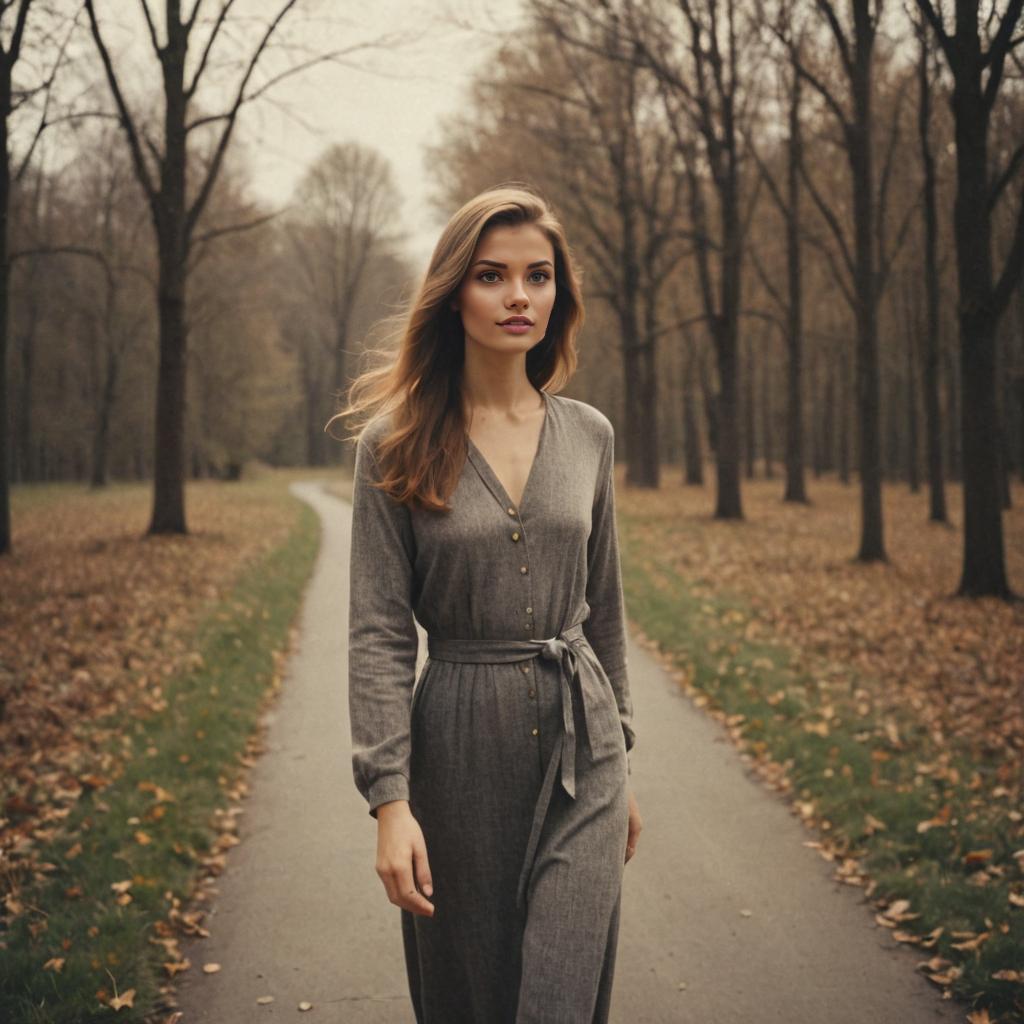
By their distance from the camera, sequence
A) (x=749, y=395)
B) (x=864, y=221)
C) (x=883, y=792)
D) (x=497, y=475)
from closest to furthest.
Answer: (x=497, y=475)
(x=883, y=792)
(x=864, y=221)
(x=749, y=395)

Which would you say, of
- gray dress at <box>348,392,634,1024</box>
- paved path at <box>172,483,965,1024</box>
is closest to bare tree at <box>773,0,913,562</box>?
paved path at <box>172,483,965,1024</box>

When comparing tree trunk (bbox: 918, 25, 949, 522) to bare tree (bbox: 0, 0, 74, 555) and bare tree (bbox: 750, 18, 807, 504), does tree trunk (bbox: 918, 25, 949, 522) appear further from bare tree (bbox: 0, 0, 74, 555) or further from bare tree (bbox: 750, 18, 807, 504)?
bare tree (bbox: 0, 0, 74, 555)

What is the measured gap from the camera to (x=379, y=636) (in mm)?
2139

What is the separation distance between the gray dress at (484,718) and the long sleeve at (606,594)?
24 cm

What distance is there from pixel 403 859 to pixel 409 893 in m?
0.07

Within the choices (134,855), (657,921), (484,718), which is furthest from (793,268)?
(484,718)

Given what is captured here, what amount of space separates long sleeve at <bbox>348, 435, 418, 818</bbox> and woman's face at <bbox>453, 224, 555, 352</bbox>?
383 mm

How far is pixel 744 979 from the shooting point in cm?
376

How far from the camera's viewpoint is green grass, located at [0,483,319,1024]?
358 cm

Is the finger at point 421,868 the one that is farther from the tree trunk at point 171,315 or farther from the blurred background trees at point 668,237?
the tree trunk at point 171,315

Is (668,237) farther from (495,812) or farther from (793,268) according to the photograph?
(495,812)

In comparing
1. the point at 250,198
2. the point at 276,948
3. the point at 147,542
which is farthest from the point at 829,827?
the point at 250,198

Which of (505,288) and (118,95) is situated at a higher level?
(118,95)

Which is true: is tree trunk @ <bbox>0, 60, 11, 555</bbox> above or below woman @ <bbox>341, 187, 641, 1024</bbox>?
above
